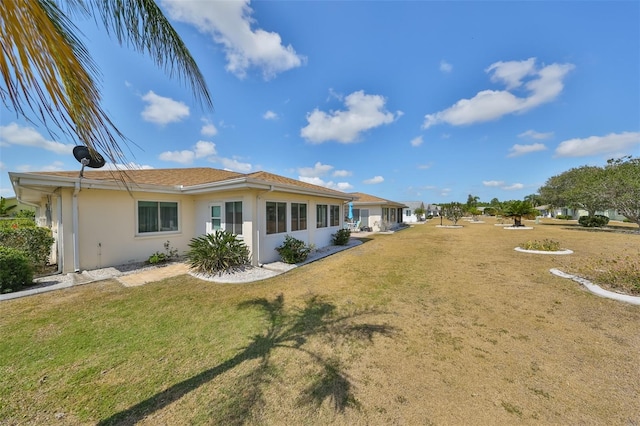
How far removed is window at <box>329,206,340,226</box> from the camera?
13.4 meters

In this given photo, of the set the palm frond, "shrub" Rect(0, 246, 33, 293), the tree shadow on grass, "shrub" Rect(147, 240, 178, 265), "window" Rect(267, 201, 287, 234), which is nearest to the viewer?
the palm frond

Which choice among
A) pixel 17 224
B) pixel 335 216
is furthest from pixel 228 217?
pixel 17 224

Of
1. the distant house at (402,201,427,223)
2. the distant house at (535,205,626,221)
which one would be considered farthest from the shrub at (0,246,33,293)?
the distant house at (535,205,626,221)

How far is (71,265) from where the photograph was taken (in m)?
7.03

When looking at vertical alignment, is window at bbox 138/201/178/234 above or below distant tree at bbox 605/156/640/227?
below

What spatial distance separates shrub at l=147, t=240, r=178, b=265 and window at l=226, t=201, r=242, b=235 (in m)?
2.49

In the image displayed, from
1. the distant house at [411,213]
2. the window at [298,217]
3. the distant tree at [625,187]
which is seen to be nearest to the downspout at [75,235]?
the window at [298,217]

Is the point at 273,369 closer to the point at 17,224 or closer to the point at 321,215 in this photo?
the point at 321,215

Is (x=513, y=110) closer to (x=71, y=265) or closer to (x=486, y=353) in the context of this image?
(x=486, y=353)

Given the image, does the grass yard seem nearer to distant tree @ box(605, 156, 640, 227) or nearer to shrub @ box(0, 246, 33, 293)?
shrub @ box(0, 246, 33, 293)

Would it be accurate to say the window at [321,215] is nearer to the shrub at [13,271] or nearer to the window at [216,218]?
the window at [216,218]

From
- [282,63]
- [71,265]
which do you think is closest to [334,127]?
[282,63]

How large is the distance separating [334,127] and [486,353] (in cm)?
2023

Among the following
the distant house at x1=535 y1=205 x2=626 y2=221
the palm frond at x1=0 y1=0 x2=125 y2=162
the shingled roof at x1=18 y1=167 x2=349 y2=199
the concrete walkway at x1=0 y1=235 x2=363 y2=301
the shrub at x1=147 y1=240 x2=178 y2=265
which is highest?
the shingled roof at x1=18 y1=167 x2=349 y2=199
